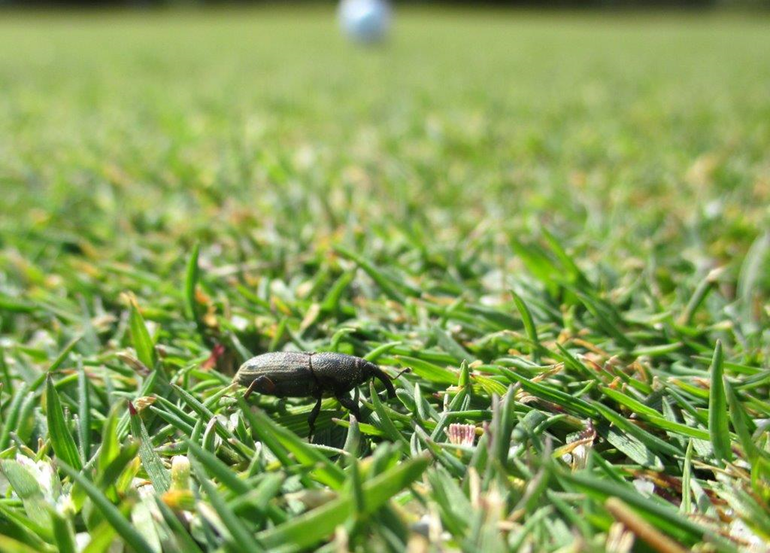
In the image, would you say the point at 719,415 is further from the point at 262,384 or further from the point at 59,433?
the point at 59,433

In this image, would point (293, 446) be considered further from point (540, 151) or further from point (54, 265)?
point (540, 151)

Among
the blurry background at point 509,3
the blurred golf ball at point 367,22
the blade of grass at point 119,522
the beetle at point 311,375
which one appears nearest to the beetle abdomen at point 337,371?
the beetle at point 311,375

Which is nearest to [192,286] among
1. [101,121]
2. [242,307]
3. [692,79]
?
[242,307]

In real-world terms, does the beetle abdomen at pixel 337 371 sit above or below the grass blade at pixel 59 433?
above

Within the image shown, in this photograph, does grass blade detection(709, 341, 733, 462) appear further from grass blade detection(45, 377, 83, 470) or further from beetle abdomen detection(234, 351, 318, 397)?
grass blade detection(45, 377, 83, 470)

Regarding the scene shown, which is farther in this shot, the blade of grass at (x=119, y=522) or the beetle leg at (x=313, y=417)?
the beetle leg at (x=313, y=417)

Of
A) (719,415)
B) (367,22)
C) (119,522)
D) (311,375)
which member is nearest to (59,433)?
(119,522)

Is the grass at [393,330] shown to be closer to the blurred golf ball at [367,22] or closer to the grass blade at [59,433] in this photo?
the grass blade at [59,433]
